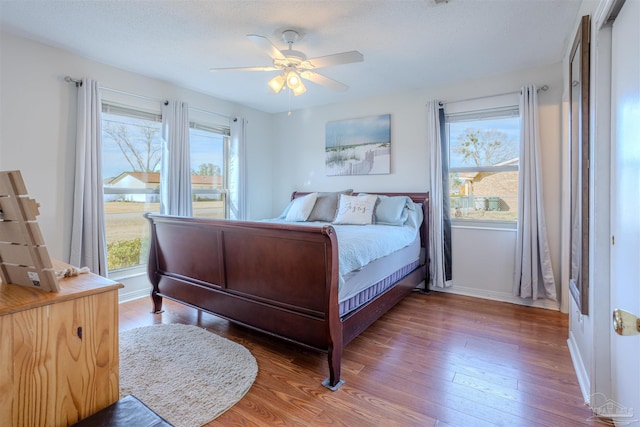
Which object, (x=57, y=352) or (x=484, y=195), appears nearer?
(x=57, y=352)

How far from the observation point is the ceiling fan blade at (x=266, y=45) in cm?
200

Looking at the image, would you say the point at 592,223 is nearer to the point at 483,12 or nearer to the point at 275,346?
the point at 483,12

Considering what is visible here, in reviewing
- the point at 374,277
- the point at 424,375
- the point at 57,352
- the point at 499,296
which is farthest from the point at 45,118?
the point at 499,296

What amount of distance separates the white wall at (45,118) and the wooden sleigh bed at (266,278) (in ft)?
2.69

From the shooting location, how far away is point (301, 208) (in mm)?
3912

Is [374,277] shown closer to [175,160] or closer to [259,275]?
[259,275]

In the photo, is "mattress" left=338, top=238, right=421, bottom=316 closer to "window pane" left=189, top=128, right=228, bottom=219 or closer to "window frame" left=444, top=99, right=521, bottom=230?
"window frame" left=444, top=99, right=521, bottom=230

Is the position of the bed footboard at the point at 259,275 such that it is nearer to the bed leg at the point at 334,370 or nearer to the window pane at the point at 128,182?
the bed leg at the point at 334,370

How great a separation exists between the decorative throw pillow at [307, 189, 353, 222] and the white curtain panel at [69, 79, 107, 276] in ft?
7.10

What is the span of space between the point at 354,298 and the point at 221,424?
3.45 feet

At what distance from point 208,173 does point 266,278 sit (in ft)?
Result: 8.40

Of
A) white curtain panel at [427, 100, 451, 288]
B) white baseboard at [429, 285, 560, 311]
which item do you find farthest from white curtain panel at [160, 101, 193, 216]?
white baseboard at [429, 285, 560, 311]

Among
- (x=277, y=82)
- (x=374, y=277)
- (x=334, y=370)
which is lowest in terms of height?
(x=334, y=370)

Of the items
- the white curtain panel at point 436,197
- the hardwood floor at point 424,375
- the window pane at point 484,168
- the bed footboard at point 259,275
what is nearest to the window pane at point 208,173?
the bed footboard at point 259,275
